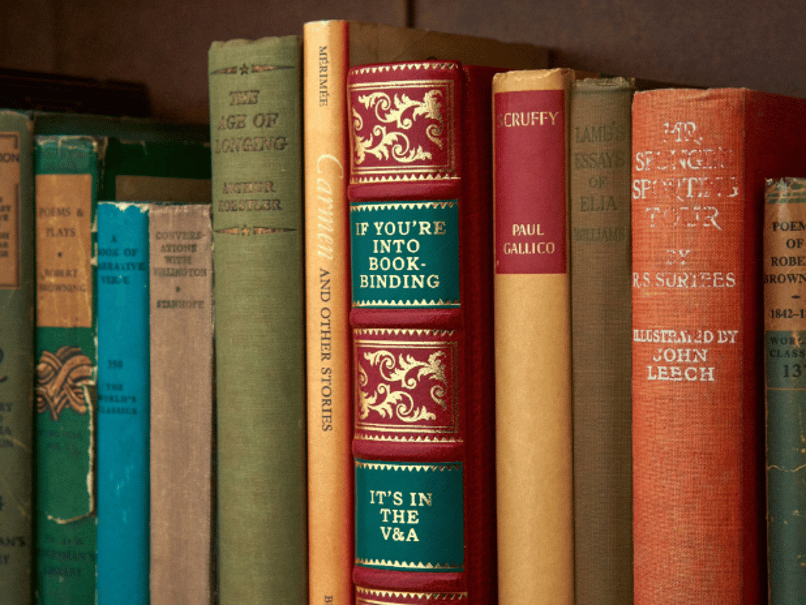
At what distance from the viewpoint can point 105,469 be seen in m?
0.71

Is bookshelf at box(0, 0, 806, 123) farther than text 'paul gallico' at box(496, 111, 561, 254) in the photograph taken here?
Yes

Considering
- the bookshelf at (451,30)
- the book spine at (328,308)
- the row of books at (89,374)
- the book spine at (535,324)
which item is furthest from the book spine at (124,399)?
the bookshelf at (451,30)

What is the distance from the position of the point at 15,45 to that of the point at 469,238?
892 mm

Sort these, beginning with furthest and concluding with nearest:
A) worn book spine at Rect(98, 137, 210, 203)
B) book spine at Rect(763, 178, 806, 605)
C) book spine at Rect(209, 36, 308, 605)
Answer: worn book spine at Rect(98, 137, 210, 203)
book spine at Rect(209, 36, 308, 605)
book spine at Rect(763, 178, 806, 605)

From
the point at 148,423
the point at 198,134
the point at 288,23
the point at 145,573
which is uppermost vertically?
the point at 288,23

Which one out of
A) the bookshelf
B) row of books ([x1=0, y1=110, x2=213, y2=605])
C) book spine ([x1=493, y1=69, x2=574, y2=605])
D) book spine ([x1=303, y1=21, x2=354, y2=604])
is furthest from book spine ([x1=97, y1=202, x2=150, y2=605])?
the bookshelf

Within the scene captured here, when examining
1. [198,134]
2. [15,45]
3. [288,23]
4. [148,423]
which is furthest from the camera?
[15,45]

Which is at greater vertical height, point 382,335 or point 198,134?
point 198,134

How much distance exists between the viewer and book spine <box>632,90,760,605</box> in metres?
0.54

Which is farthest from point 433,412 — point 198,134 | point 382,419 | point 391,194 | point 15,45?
point 15,45

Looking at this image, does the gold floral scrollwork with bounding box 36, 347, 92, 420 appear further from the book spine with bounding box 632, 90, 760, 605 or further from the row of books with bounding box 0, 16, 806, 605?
the book spine with bounding box 632, 90, 760, 605

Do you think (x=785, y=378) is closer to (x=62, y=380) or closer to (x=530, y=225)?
(x=530, y=225)

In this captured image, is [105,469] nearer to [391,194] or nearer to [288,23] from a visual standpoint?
[391,194]

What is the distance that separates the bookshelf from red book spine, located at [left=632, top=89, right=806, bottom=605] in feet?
0.81
